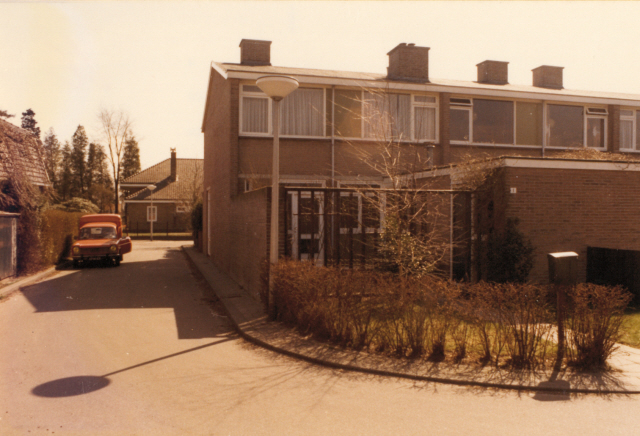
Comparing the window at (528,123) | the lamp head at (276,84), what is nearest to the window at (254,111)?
the lamp head at (276,84)

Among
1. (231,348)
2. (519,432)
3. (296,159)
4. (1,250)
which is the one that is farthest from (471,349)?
(1,250)

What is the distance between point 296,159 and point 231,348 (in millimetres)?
9687

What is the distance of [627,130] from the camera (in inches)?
774

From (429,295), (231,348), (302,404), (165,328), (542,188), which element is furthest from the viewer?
(542,188)

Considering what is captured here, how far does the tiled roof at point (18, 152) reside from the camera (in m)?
14.1

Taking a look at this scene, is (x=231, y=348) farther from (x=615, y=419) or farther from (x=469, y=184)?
(x=469, y=184)

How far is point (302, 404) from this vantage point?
4.99 metres

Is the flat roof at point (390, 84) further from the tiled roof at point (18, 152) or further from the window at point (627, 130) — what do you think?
the tiled roof at point (18, 152)

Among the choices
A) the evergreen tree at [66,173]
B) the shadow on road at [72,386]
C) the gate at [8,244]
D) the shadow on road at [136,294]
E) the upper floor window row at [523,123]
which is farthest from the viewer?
the evergreen tree at [66,173]

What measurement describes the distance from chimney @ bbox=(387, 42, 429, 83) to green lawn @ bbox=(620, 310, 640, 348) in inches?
490

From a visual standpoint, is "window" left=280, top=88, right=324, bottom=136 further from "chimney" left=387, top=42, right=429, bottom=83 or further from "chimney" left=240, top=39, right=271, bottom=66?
"chimney" left=387, top=42, right=429, bottom=83

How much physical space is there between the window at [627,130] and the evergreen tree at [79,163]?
59.3m

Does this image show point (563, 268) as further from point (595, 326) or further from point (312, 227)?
point (312, 227)

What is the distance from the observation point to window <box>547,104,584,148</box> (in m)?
18.8
